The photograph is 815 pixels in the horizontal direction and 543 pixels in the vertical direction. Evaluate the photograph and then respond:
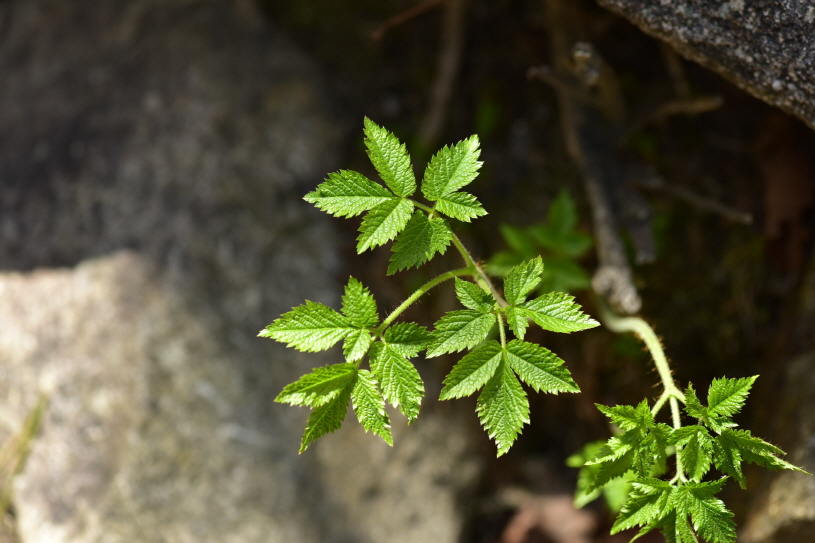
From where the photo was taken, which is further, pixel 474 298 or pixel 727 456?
pixel 474 298

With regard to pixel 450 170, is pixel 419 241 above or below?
below

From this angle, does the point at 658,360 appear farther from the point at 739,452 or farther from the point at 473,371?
the point at 473,371

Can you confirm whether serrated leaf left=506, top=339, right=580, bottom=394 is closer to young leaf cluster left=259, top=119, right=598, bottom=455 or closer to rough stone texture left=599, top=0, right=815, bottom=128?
young leaf cluster left=259, top=119, right=598, bottom=455

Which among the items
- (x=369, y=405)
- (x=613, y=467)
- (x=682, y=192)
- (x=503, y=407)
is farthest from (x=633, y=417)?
(x=682, y=192)

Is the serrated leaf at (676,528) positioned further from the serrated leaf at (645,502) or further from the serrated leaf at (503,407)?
the serrated leaf at (503,407)

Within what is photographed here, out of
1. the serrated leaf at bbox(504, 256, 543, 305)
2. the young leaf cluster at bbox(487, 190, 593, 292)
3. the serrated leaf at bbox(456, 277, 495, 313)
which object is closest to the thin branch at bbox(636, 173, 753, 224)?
the young leaf cluster at bbox(487, 190, 593, 292)

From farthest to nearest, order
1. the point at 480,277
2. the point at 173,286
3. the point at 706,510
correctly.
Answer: the point at 173,286 → the point at 480,277 → the point at 706,510
